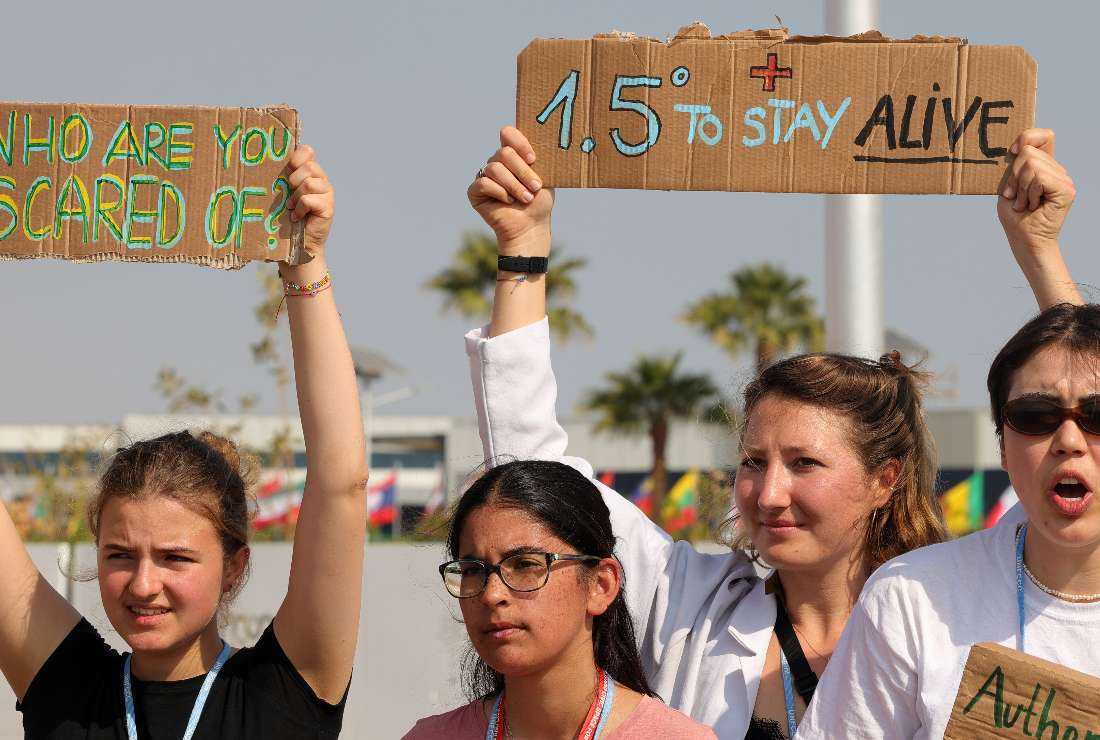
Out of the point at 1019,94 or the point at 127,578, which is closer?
the point at 127,578

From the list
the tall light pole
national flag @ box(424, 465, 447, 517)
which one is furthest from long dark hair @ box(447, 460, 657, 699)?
the tall light pole

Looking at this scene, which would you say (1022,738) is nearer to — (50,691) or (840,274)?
(50,691)

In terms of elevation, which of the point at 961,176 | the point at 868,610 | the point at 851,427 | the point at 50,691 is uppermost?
the point at 961,176

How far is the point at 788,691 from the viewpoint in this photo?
2.89m

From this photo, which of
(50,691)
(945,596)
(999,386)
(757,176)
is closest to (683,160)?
(757,176)

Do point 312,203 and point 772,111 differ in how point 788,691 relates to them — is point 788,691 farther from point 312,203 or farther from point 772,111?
point 312,203

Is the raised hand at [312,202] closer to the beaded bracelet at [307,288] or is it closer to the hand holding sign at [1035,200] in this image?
the beaded bracelet at [307,288]

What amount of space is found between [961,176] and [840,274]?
7.92 feet

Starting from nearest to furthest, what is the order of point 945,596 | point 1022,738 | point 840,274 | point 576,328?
point 1022,738, point 945,596, point 840,274, point 576,328

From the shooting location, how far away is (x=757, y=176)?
3186 millimetres

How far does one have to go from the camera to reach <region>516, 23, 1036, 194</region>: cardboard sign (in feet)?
10.3

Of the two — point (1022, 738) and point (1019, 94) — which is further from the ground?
point (1019, 94)

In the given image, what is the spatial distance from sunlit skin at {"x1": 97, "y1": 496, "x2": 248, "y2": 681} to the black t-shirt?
1.9 inches

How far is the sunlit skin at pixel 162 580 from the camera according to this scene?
2.79 meters
